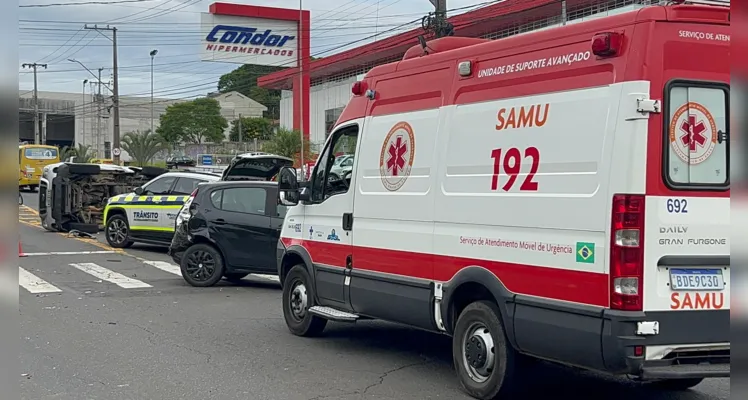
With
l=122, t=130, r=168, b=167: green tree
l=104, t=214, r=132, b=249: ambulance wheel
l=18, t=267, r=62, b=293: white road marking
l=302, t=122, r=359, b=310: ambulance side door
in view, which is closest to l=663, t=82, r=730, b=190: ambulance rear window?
l=302, t=122, r=359, b=310: ambulance side door

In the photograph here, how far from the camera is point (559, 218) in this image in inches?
227

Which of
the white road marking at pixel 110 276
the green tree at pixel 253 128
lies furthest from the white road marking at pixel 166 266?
the green tree at pixel 253 128

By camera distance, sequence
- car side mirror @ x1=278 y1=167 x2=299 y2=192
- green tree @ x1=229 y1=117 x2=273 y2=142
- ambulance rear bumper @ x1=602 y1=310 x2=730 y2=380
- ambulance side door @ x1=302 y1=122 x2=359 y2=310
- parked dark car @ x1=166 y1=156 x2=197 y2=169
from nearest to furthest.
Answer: ambulance rear bumper @ x1=602 y1=310 x2=730 y2=380 < ambulance side door @ x1=302 y1=122 x2=359 y2=310 < car side mirror @ x1=278 y1=167 x2=299 y2=192 < parked dark car @ x1=166 y1=156 x2=197 y2=169 < green tree @ x1=229 y1=117 x2=273 y2=142

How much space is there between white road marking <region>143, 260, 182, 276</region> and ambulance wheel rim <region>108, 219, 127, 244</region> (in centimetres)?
253

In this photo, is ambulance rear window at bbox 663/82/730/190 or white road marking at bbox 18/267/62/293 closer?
ambulance rear window at bbox 663/82/730/190

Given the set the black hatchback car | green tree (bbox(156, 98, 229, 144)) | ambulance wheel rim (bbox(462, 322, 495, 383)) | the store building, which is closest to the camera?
ambulance wheel rim (bbox(462, 322, 495, 383))

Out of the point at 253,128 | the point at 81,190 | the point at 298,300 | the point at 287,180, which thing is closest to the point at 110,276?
the point at 298,300

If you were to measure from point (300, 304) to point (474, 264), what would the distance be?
3.28 meters

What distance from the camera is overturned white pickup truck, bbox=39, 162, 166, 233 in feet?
72.8

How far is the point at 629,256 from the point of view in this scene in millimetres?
5320

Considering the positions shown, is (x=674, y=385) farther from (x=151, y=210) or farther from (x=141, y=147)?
(x=141, y=147)

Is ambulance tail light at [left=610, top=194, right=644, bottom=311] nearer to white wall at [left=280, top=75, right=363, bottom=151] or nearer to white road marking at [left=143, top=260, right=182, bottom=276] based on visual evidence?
white road marking at [left=143, top=260, right=182, bottom=276]

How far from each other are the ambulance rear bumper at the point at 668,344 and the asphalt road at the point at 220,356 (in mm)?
1523

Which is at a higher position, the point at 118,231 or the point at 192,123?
the point at 192,123
